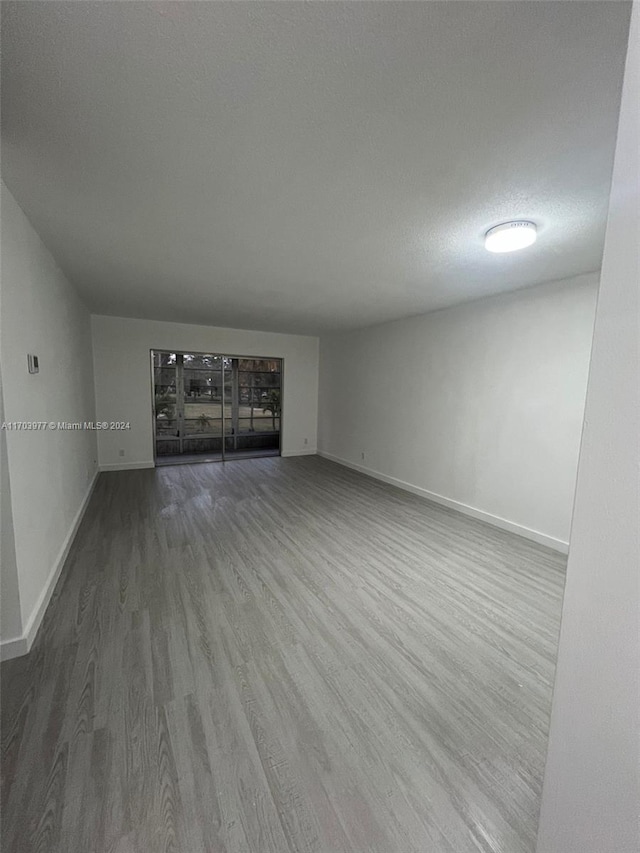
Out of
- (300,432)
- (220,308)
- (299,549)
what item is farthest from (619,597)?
(300,432)

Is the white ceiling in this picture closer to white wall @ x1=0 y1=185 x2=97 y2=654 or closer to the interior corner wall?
white wall @ x1=0 y1=185 x2=97 y2=654

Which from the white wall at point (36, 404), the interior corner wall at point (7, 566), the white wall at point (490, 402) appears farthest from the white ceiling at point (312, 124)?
the interior corner wall at point (7, 566)

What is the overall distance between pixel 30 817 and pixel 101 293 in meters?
4.17

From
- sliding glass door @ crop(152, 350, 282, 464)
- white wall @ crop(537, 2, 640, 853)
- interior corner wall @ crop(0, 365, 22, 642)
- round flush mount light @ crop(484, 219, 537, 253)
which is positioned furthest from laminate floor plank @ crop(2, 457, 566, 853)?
sliding glass door @ crop(152, 350, 282, 464)

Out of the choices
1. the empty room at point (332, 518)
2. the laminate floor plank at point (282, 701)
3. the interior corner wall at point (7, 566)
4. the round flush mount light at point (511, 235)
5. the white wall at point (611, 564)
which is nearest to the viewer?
the white wall at point (611, 564)

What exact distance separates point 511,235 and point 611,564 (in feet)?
6.84

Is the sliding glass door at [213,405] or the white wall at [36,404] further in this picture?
the sliding glass door at [213,405]

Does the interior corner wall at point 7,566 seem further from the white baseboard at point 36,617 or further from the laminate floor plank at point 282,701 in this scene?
the laminate floor plank at point 282,701

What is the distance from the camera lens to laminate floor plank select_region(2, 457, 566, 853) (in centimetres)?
108

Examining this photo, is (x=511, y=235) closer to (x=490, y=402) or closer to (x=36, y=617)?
(x=490, y=402)

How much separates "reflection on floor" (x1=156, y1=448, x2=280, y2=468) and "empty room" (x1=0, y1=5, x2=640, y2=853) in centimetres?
240

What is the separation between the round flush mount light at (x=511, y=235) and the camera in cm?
201

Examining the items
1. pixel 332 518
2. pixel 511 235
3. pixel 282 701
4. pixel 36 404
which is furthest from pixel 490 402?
pixel 36 404

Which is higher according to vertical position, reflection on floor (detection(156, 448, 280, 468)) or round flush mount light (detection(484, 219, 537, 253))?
round flush mount light (detection(484, 219, 537, 253))
